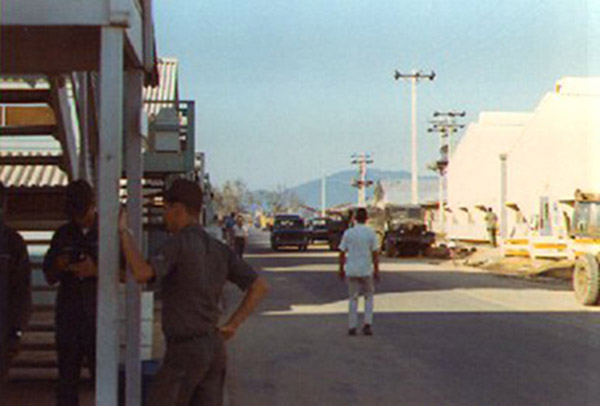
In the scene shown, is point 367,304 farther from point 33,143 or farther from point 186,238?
point 186,238

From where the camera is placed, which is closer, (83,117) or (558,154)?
(83,117)

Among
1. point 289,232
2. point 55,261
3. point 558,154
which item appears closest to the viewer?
point 55,261

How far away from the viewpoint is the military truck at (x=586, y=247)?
19.1 m

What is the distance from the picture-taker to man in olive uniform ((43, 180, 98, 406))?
5801 millimetres

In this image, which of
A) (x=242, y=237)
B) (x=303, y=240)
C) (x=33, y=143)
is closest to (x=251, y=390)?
(x=33, y=143)

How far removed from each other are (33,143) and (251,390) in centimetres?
846

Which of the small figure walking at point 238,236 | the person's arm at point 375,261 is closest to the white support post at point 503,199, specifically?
the small figure walking at point 238,236

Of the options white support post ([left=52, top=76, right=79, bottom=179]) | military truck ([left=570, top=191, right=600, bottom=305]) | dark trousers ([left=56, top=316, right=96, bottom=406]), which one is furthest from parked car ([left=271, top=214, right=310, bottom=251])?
dark trousers ([left=56, top=316, right=96, bottom=406])

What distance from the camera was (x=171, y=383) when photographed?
16.1ft

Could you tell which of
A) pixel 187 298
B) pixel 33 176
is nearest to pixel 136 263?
pixel 187 298

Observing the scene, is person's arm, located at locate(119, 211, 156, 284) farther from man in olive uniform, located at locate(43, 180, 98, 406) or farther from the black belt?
man in olive uniform, located at locate(43, 180, 98, 406)

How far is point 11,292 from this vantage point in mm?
5695

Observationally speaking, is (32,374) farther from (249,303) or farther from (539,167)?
(539,167)

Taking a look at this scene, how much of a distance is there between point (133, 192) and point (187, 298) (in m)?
1.97
